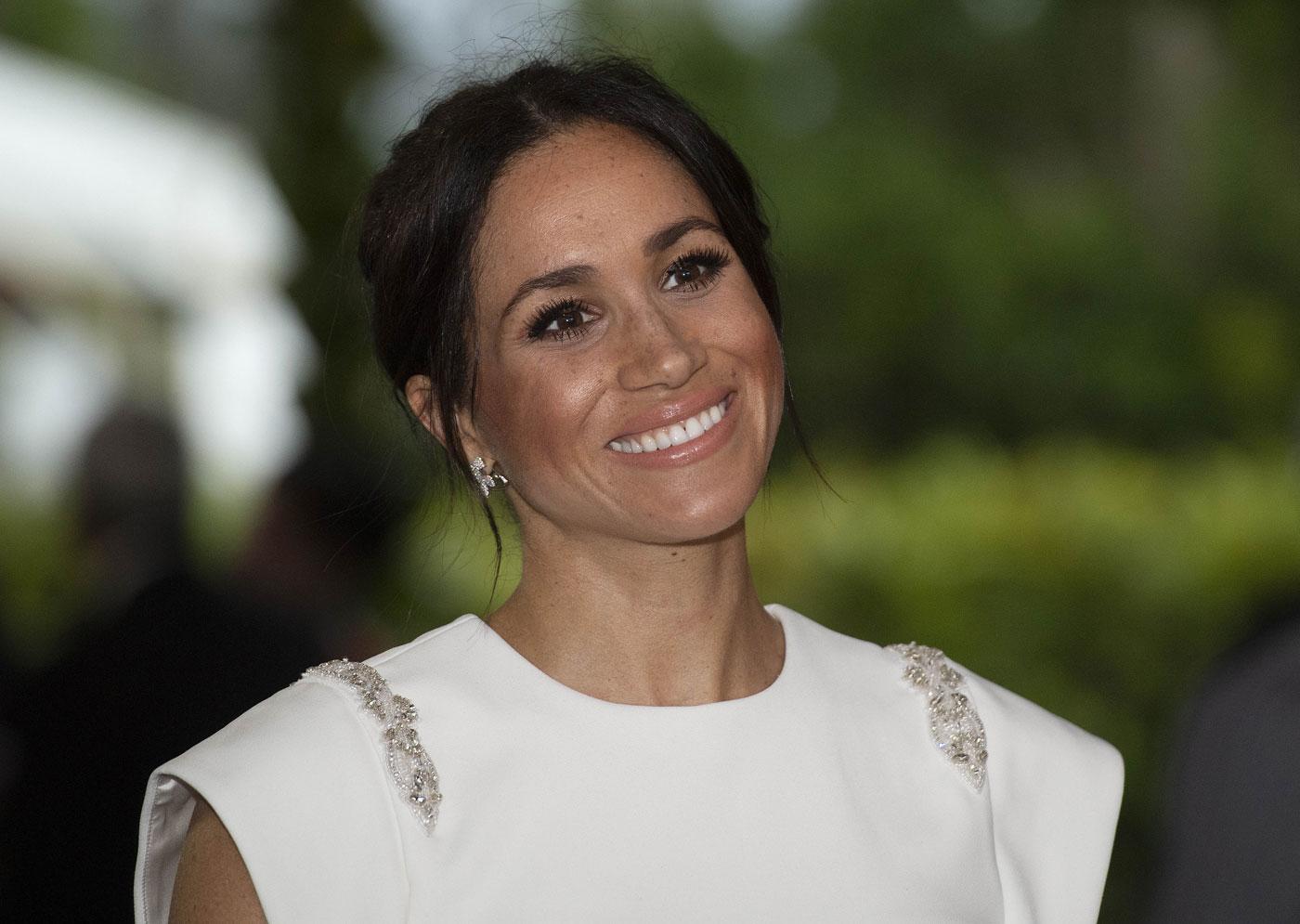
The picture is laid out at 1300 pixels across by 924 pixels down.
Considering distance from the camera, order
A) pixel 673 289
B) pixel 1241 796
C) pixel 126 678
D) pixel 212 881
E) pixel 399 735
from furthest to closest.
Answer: pixel 126 678 < pixel 1241 796 < pixel 673 289 < pixel 399 735 < pixel 212 881

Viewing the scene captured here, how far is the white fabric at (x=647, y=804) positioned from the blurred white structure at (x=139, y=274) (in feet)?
12.4

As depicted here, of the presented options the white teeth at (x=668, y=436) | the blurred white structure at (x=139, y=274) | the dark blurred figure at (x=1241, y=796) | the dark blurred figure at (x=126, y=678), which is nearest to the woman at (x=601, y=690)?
the white teeth at (x=668, y=436)

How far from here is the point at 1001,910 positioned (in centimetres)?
201

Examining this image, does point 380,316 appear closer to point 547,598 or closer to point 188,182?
point 547,598

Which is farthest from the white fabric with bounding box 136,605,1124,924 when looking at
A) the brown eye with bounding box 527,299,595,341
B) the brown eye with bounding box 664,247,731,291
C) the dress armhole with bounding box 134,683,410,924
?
the brown eye with bounding box 664,247,731,291

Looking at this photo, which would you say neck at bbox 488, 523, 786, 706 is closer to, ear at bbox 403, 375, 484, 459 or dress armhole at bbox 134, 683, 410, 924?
ear at bbox 403, 375, 484, 459

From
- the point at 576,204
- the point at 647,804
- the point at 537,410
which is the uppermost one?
the point at 576,204

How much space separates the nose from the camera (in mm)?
1847

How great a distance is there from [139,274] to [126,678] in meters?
2.92

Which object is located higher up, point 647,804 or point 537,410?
point 537,410

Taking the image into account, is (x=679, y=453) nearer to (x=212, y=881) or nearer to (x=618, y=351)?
(x=618, y=351)

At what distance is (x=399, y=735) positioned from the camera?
1.83 m

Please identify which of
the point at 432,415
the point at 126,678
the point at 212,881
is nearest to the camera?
the point at 212,881

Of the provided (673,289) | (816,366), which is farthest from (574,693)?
(816,366)
